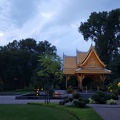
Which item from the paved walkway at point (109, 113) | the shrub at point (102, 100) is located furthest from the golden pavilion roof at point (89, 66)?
the paved walkway at point (109, 113)

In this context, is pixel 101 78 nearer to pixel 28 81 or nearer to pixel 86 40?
pixel 86 40

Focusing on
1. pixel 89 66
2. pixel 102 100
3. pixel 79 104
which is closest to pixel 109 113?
pixel 79 104

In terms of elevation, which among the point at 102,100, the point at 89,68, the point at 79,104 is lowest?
the point at 79,104

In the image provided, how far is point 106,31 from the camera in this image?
5141 cm

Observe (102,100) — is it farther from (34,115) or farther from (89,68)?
(89,68)

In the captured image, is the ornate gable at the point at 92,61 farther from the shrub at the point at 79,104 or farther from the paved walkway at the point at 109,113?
the paved walkway at the point at 109,113

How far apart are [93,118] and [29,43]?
5774 centimetres

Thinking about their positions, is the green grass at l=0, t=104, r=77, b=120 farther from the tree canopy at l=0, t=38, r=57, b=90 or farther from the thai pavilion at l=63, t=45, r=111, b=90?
the tree canopy at l=0, t=38, r=57, b=90

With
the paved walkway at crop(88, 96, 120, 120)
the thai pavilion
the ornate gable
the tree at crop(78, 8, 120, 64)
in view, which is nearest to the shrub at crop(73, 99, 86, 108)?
the paved walkway at crop(88, 96, 120, 120)

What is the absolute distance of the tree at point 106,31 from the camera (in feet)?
167

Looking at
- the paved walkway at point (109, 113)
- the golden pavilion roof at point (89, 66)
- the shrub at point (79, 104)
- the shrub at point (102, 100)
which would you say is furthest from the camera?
the golden pavilion roof at point (89, 66)

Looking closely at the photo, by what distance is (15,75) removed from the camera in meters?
53.7

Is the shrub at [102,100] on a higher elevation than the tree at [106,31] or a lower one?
lower

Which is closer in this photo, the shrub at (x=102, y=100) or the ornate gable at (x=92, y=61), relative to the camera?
the shrub at (x=102, y=100)
